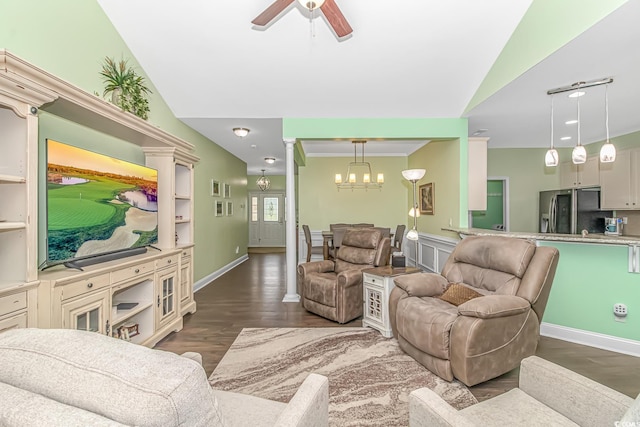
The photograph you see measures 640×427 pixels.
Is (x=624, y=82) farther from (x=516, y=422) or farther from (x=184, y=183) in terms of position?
(x=184, y=183)

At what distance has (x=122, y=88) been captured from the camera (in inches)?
110

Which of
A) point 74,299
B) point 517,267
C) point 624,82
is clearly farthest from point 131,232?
point 624,82

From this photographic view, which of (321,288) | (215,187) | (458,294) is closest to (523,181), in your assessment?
(458,294)

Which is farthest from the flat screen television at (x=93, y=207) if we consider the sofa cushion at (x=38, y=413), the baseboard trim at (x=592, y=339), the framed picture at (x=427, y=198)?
the framed picture at (x=427, y=198)

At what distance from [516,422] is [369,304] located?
2184 millimetres

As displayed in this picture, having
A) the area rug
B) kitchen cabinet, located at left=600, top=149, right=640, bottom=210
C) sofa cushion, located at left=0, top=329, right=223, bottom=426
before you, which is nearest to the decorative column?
the area rug

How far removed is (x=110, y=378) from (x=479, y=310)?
2144 mm

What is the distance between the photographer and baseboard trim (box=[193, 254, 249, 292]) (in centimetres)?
502

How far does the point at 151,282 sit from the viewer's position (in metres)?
2.89

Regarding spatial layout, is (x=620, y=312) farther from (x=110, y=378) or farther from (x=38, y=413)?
(x=38, y=413)

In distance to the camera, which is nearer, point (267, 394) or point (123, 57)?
point (267, 394)

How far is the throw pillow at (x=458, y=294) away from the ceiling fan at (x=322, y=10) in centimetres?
237

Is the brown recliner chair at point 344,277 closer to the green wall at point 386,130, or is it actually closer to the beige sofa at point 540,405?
the green wall at point 386,130

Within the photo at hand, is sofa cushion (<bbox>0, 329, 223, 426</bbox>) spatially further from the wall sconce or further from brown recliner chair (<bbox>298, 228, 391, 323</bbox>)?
the wall sconce
